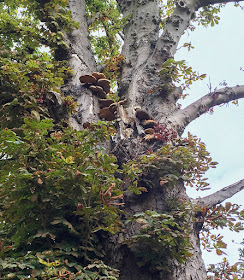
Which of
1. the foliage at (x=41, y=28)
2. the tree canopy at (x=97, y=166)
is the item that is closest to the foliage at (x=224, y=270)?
the tree canopy at (x=97, y=166)

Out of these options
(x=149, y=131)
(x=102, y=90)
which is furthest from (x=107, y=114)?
(x=149, y=131)

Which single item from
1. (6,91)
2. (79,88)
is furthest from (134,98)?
(6,91)

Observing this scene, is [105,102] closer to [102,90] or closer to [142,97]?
[102,90]

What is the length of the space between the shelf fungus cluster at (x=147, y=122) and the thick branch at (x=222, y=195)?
0.88 meters

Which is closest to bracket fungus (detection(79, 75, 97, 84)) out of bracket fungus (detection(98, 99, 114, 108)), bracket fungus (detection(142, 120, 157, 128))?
bracket fungus (detection(98, 99, 114, 108))

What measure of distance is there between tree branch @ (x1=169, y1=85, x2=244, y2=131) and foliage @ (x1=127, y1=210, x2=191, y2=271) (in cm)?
180

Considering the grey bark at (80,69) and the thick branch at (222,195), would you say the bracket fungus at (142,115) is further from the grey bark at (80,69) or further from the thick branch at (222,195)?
the thick branch at (222,195)

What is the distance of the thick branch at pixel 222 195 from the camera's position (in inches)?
125

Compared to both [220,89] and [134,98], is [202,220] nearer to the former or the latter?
[134,98]

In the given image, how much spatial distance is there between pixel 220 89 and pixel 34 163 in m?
3.38

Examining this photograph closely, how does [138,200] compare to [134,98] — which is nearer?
[138,200]

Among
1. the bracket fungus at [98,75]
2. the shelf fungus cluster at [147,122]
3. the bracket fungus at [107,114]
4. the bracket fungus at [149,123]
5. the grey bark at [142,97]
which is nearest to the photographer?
the grey bark at [142,97]

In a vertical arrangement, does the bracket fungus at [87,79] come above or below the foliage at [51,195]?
above

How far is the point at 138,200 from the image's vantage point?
3000 millimetres
